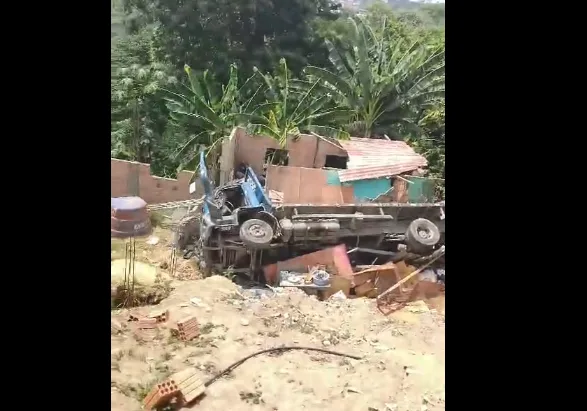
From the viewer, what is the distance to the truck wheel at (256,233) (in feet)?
14.6

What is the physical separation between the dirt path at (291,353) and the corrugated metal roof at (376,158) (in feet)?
3.08

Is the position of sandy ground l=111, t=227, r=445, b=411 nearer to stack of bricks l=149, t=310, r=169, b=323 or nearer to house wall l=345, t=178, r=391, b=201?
stack of bricks l=149, t=310, r=169, b=323

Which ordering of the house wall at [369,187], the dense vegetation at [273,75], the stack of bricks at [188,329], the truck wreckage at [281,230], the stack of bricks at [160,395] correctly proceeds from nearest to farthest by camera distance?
the stack of bricks at [160,395] < the stack of bricks at [188,329] < the dense vegetation at [273,75] < the truck wreckage at [281,230] < the house wall at [369,187]

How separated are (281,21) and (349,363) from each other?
7.97 ft

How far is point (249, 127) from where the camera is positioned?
14.7 ft

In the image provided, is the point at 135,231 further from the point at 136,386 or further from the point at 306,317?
the point at 306,317

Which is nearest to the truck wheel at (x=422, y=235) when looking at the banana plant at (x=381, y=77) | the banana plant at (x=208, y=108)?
the banana plant at (x=381, y=77)

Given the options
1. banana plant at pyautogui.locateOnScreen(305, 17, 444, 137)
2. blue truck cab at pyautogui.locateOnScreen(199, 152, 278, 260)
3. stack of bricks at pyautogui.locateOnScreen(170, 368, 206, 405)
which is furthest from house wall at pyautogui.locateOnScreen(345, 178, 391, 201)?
stack of bricks at pyautogui.locateOnScreen(170, 368, 206, 405)

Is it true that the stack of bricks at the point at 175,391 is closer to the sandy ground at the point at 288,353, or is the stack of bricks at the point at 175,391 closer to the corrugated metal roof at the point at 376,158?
the sandy ground at the point at 288,353
